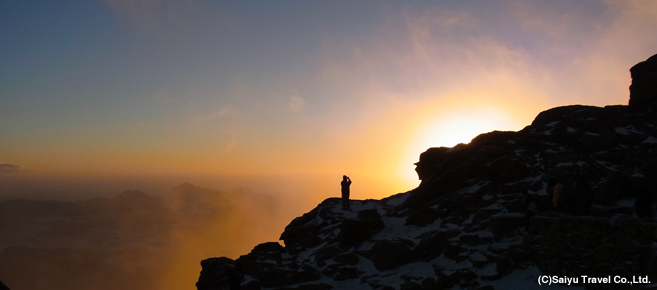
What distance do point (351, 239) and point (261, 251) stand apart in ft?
23.2

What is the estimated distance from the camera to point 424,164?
1537 inches

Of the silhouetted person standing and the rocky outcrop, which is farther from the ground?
the rocky outcrop

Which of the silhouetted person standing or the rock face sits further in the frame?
the silhouetted person standing

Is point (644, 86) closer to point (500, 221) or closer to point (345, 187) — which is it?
point (500, 221)

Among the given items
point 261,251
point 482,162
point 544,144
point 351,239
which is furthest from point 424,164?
point 261,251

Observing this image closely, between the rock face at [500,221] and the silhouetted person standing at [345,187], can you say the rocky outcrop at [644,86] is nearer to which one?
the rock face at [500,221]

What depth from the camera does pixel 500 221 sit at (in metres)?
24.3

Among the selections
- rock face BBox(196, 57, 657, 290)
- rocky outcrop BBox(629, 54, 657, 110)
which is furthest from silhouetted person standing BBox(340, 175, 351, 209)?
rocky outcrop BBox(629, 54, 657, 110)

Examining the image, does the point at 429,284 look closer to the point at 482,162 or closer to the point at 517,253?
the point at 517,253

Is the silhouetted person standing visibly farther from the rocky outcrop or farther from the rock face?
the rocky outcrop

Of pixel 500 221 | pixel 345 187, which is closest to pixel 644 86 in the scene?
pixel 500 221

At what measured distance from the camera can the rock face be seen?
20.0 meters

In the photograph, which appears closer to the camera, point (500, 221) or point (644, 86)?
point (500, 221)

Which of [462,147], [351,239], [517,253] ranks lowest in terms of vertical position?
[517,253]
